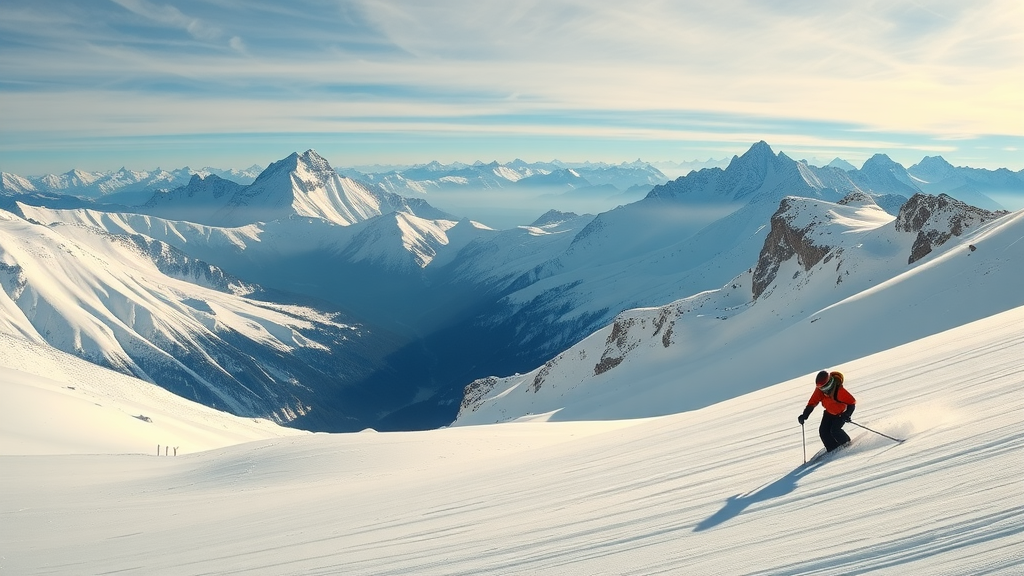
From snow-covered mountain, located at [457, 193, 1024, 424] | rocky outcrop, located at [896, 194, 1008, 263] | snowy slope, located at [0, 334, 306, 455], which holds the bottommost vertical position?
snowy slope, located at [0, 334, 306, 455]

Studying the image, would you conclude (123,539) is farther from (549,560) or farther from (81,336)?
(81,336)

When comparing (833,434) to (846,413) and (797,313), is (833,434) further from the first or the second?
(797,313)

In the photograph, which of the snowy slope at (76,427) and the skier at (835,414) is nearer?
the skier at (835,414)

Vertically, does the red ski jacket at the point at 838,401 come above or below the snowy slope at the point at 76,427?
above

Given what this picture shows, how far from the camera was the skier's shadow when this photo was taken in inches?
298

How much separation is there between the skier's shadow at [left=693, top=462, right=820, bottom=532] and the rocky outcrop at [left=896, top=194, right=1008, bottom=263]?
45.5m

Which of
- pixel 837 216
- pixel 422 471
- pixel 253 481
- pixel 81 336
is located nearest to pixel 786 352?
pixel 422 471

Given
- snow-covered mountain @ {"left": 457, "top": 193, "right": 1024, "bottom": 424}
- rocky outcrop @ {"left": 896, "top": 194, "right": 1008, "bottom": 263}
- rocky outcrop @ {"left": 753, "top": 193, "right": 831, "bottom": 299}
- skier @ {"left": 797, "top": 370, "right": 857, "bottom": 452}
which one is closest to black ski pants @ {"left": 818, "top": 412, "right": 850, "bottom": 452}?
skier @ {"left": 797, "top": 370, "right": 857, "bottom": 452}

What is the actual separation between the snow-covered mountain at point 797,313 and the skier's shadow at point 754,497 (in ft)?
70.7

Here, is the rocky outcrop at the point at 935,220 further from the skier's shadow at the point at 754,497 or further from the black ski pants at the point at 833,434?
the skier's shadow at the point at 754,497

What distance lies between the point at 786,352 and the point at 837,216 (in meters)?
37.8

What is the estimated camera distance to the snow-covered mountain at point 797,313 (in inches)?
1170

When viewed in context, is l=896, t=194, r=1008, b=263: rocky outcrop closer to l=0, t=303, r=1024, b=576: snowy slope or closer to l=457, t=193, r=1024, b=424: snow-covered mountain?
l=457, t=193, r=1024, b=424: snow-covered mountain

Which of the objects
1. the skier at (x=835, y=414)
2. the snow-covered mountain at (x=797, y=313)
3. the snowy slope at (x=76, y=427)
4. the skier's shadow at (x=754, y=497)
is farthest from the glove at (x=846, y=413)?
the snowy slope at (x=76, y=427)
